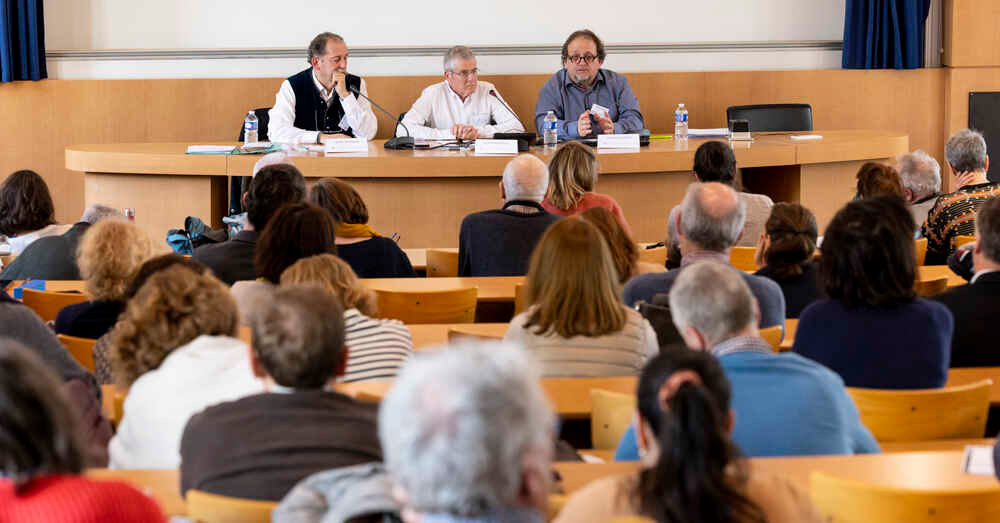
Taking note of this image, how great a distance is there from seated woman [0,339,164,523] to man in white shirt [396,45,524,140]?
17.0ft

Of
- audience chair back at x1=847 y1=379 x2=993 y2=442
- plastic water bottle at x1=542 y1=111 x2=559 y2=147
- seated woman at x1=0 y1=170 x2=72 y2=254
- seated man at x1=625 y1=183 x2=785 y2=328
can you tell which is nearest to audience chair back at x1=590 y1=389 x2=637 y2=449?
audience chair back at x1=847 y1=379 x2=993 y2=442

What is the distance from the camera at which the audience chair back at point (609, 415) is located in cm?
219

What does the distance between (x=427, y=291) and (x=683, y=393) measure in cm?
195

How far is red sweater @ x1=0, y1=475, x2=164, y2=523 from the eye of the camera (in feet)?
4.03

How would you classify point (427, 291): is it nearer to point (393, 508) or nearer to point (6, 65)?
point (393, 508)

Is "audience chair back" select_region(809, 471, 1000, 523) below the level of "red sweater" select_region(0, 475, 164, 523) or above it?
below

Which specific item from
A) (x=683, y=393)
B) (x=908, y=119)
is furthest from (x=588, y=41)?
(x=683, y=393)

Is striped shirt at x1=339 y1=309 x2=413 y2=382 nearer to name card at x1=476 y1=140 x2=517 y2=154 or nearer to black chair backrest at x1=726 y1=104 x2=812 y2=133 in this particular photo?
name card at x1=476 y1=140 x2=517 y2=154

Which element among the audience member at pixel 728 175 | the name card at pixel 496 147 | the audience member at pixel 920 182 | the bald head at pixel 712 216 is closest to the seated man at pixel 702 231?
the bald head at pixel 712 216

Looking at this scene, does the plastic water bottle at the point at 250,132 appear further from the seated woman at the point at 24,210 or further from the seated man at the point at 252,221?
the seated man at the point at 252,221

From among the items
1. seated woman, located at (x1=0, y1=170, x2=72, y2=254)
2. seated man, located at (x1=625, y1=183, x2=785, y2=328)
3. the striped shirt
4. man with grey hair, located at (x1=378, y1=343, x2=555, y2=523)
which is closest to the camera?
man with grey hair, located at (x1=378, y1=343, x2=555, y2=523)

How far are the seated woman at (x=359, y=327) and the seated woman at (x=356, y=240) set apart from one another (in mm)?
1205

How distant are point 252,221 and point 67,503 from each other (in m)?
2.61

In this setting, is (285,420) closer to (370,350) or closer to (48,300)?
(370,350)
